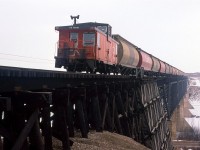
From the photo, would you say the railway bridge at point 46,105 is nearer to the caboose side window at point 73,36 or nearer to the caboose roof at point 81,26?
the caboose side window at point 73,36

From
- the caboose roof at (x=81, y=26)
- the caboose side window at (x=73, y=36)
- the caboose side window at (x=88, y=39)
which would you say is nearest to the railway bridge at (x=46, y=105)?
the caboose side window at (x=88, y=39)

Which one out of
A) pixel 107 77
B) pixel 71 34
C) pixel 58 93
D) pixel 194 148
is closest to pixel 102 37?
pixel 71 34

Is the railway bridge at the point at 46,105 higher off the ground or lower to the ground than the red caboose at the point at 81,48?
lower

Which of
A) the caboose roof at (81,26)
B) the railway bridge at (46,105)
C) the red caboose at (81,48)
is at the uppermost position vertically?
the caboose roof at (81,26)

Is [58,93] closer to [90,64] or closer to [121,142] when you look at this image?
[121,142]

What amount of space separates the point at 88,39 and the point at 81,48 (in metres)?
0.65

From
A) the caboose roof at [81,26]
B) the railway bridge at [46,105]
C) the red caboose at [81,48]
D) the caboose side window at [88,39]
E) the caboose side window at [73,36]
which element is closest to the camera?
the railway bridge at [46,105]

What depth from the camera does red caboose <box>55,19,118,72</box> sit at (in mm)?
16469

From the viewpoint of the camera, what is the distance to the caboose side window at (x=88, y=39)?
1672 cm

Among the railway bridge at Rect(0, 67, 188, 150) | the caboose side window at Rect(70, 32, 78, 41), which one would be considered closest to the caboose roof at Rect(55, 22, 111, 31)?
the caboose side window at Rect(70, 32, 78, 41)

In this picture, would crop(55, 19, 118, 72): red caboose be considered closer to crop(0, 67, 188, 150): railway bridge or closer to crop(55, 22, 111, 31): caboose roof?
crop(55, 22, 111, 31): caboose roof

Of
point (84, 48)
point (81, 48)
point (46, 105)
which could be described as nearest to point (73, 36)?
point (81, 48)

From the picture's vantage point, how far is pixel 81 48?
16.9 metres

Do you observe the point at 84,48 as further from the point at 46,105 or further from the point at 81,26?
the point at 46,105
